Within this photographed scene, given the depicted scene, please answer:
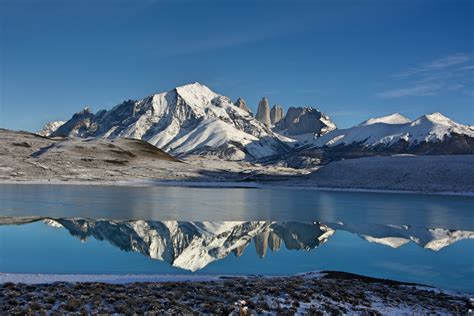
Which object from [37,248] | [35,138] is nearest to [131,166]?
[35,138]

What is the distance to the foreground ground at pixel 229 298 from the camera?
665 inches

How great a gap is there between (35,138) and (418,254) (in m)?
172

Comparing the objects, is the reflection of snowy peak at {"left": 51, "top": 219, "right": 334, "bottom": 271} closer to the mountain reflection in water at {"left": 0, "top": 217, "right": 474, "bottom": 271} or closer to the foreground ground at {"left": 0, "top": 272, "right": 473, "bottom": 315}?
the mountain reflection in water at {"left": 0, "top": 217, "right": 474, "bottom": 271}

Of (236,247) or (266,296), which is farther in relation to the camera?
(236,247)

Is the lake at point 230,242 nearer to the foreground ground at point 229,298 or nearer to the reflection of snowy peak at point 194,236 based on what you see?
the reflection of snowy peak at point 194,236

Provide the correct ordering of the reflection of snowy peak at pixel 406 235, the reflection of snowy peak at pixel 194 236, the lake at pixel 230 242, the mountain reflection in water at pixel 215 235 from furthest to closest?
the reflection of snowy peak at pixel 406 235, the mountain reflection in water at pixel 215 235, the reflection of snowy peak at pixel 194 236, the lake at pixel 230 242

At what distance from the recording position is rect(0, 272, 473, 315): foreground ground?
16.9 metres

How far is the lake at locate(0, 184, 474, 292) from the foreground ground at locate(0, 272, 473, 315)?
4.19 metres

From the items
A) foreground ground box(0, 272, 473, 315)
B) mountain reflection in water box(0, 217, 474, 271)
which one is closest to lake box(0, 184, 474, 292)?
mountain reflection in water box(0, 217, 474, 271)

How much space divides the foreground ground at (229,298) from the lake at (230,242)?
4.19 meters

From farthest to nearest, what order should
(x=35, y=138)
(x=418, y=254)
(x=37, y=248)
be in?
(x=35, y=138) < (x=418, y=254) < (x=37, y=248)

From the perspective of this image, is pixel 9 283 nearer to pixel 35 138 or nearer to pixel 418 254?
pixel 418 254

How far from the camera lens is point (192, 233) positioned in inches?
1458

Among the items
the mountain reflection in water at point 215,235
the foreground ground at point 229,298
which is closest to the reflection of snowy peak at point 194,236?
the mountain reflection in water at point 215,235
